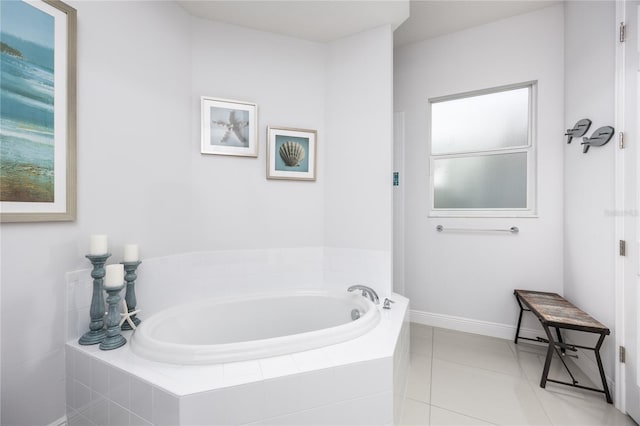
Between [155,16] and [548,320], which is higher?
[155,16]

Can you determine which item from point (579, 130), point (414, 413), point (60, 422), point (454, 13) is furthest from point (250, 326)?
point (454, 13)

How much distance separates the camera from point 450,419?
1.46 meters

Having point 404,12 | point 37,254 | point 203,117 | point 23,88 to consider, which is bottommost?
point 37,254

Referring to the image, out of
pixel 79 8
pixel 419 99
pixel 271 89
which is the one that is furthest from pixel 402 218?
pixel 79 8

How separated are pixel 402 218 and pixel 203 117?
200cm

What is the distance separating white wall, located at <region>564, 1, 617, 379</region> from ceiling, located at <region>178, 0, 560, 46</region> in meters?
0.56

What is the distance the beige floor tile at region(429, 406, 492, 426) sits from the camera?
Result: 4.68ft

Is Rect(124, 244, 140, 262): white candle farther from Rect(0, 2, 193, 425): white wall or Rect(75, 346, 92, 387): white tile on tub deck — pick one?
Rect(75, 346, 92, 387): white tile on tub deck

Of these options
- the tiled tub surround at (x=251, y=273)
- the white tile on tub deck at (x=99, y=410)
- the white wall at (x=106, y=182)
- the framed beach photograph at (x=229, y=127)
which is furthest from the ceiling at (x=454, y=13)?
the white tile on tub deck at (x=99, y=410)

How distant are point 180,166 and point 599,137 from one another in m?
2.75

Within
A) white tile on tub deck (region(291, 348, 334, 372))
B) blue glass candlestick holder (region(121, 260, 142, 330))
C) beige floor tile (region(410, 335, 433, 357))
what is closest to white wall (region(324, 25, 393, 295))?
beige floor tile (region(410, 335, 433, 357))

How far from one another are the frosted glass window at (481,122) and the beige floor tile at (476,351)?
5.59 feet

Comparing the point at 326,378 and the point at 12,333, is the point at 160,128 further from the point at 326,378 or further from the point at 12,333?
the point at 326,378

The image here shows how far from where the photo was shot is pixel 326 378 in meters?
1.10
